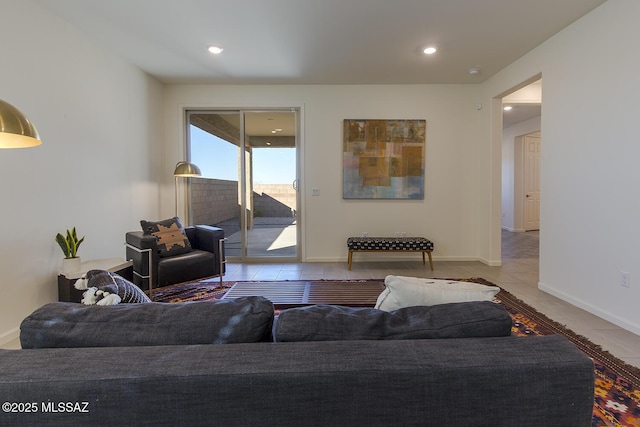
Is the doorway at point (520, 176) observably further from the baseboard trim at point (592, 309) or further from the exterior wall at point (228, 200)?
the exterior wall at point (228, 200)

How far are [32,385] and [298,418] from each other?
56 cm

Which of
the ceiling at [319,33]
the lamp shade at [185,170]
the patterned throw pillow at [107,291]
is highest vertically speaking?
the ceiling at [319,33]

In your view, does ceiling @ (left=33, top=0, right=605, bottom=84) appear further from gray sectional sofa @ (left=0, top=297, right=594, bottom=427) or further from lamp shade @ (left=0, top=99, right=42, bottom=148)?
gray sectional sofa @ (left=0, top=297, right=594, bottom=427)

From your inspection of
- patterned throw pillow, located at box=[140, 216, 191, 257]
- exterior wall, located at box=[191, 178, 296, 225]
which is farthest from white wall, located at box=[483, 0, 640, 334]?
patterned throw pillow, located at box=[140, 216, 191, 257]

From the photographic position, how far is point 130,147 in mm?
4219

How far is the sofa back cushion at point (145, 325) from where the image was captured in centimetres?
87

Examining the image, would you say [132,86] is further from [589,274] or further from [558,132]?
[589,274]

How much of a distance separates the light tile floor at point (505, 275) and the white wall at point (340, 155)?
0.48 meters

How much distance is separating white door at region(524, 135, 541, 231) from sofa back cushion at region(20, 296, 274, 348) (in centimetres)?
909

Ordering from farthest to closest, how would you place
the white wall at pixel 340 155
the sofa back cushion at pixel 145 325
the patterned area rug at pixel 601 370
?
the white wall at pixel 340 155 < the patterned area rug at pixel 601 370 < the sofa back cushion at pixel 145 325

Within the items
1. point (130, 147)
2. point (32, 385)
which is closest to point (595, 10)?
point (32, 385)

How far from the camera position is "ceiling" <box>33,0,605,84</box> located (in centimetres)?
290

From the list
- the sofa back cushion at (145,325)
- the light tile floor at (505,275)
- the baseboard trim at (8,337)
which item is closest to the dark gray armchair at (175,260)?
the light tile floor at (505,275)

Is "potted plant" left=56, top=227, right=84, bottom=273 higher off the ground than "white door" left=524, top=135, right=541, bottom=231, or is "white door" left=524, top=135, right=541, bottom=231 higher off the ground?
"white door" left=524, top=135, right=541, bottom=231
